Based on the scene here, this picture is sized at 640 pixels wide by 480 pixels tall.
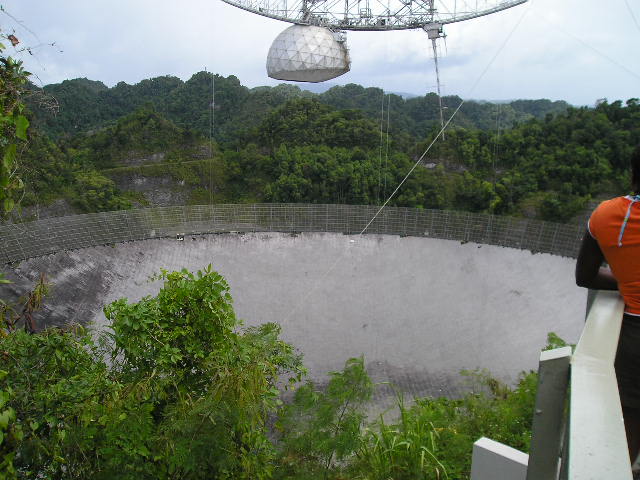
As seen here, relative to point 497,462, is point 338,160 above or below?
above

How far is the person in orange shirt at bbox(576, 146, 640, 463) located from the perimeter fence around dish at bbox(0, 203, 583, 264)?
783 cm

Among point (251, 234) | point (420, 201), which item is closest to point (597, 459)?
point (251, 234)

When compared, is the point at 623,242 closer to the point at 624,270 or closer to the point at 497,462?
the point at 624,270

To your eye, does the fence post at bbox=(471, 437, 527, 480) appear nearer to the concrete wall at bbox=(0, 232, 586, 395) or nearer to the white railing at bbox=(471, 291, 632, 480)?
the white railing at bbox=(471, 291, 632, 480)

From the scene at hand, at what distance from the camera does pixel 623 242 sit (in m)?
1.08

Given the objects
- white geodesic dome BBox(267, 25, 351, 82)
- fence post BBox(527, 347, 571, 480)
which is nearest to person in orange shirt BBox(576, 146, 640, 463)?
fence post BBox(527, 347, 571, 480)

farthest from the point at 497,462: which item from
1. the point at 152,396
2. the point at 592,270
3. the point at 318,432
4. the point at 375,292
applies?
the point at 375,292

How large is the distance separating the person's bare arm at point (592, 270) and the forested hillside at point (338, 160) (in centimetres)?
1017

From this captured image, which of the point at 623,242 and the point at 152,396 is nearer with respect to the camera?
the point at 623,242

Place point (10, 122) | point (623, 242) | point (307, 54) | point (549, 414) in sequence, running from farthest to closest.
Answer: point (307, 54) < point (10, 122) < point (623, 242) < point (549, 414)

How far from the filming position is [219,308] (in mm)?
3027

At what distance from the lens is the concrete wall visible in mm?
7109

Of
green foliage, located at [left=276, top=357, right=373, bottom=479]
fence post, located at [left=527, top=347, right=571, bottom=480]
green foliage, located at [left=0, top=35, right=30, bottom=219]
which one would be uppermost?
green foliage, located at [left=0, top=35, right=30, bottom=219]

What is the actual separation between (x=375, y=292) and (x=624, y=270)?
7.31 m
